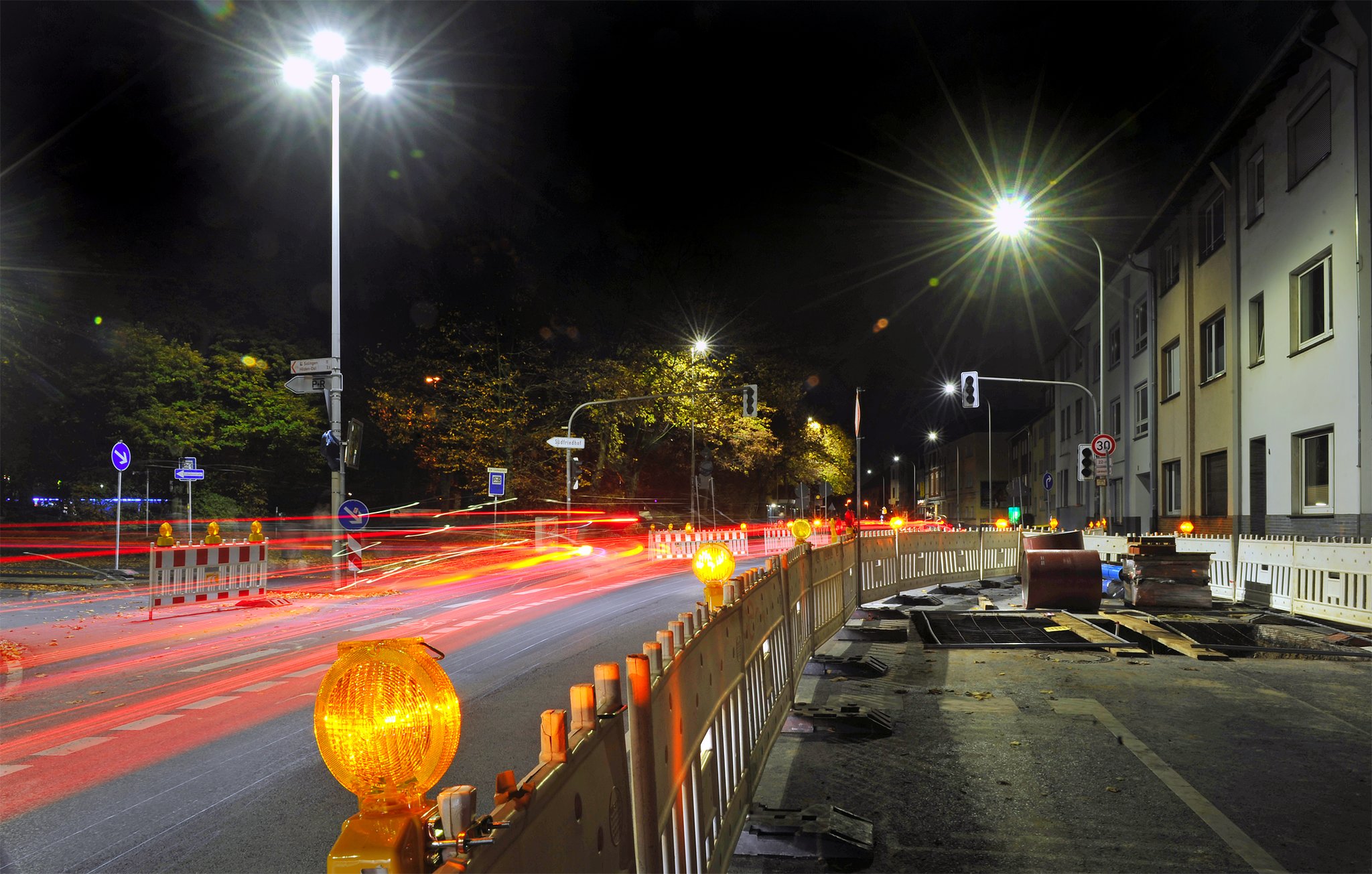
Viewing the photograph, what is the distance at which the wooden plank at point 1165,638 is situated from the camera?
34.2 feet

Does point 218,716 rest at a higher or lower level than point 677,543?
higher

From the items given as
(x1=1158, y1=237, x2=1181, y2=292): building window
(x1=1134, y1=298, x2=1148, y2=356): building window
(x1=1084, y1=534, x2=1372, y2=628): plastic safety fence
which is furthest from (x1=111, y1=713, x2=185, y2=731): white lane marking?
(x1=1134, y1=298, x2=1148, y2=356): building window

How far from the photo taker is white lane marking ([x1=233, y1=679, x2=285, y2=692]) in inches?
331

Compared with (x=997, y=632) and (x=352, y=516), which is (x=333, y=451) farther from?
(x=997, y=632)

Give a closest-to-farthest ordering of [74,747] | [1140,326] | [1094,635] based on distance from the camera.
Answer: [74,747], [1094,635], [1140,326]

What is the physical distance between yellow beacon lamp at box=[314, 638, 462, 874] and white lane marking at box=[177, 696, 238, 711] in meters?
6.71

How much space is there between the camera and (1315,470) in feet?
59.5

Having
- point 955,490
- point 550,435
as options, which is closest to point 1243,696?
point 550,435

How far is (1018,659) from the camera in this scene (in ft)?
34.1

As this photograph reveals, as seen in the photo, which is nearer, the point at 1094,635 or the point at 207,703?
the point at 207,703

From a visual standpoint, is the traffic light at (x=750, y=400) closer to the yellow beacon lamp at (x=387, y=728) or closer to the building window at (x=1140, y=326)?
the building window at (x=1140, y=326)

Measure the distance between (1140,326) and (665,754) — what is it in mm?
34627

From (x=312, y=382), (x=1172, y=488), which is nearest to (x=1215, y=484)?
(x=1172, y=488)

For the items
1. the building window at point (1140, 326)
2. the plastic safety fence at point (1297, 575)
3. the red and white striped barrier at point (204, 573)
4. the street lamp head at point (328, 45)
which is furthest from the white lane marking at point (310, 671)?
the building window at point (1140, 326)
